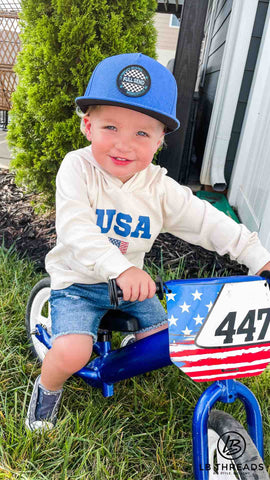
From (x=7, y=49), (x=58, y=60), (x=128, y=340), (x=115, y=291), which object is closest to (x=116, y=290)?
(x=115, y=291)

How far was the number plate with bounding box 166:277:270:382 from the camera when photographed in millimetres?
1063

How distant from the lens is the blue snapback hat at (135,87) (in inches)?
52.8

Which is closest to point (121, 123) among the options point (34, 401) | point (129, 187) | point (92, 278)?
point (129, 187)

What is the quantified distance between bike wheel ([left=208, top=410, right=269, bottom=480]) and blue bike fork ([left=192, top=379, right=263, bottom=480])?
0.05m

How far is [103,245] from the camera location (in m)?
1.28

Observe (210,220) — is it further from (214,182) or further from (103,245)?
(214,182)

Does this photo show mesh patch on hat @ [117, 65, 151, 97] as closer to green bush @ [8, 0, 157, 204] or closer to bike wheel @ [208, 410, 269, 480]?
bike wheel @ [208, 410, 269, 480]

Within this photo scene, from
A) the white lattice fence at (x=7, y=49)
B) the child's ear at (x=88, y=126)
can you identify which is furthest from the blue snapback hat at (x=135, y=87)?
the white lattice fence at (x=7, y=49)

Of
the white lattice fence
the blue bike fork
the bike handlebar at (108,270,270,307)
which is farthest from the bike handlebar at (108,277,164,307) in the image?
the white lattice fence

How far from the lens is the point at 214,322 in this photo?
106 centimetres

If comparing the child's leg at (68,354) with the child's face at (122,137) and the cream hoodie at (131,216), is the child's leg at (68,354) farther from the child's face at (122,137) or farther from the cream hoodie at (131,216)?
the child's face at (122,137)

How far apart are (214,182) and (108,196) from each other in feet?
8.81

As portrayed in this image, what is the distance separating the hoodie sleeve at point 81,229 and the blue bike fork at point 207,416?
1.29ft

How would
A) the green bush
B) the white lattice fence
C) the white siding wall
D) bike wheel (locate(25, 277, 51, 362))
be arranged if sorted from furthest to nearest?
1. the white lattice fence
2. the white siding wall
3. the green bush
4. bike wheel (locate(25, 277, 51, 362))
